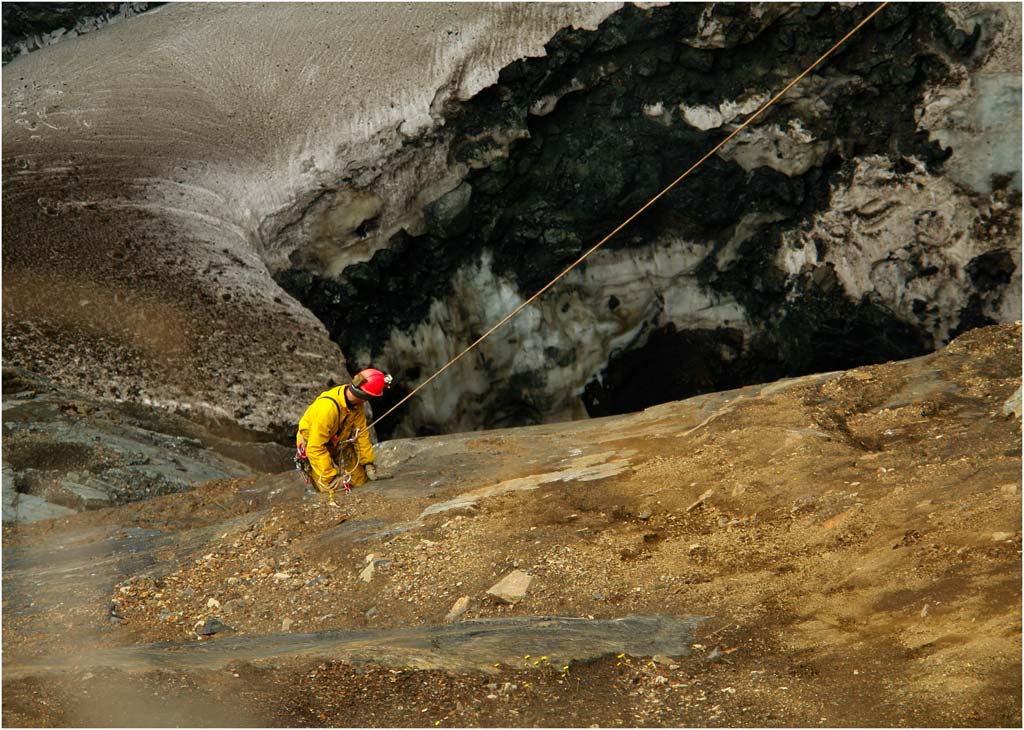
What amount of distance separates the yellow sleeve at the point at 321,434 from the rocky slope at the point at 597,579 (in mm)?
246

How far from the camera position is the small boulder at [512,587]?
5055 millimetres

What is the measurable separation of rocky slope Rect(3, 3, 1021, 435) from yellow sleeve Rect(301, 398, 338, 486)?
2924 millimetres

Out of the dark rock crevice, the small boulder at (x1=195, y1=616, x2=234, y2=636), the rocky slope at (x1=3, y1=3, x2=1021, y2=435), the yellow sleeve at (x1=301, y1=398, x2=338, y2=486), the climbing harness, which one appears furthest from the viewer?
the dark rock crevice

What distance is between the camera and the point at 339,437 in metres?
6.85

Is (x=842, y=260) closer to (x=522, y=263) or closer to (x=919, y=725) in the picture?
(x=522, y=263)

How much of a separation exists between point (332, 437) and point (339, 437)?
0.14 metres

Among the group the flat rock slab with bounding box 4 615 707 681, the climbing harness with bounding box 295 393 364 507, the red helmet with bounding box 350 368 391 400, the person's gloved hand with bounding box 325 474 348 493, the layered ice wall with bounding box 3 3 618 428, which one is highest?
the layered ice wall with bounding box 3 3 618 428

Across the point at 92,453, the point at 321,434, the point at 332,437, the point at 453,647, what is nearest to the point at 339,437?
the point at 332,437

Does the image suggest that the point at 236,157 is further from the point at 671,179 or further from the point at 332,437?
the point at 332,437

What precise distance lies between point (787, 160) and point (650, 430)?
189 inches

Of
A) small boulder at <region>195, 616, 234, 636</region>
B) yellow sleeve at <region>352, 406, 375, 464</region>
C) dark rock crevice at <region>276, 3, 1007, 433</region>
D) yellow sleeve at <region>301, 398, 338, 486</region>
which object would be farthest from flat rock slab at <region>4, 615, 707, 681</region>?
dark rock crevice at <region>276, 3, 1007, 433</region>

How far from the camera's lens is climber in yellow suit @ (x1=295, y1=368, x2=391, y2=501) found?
6535mm

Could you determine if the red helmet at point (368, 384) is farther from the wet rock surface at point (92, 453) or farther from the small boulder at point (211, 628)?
the wet rock surface at point (92, 453)

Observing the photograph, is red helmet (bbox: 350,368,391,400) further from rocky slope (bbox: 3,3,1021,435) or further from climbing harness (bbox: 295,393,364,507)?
rocky slope (bbox: 3,3,1021,435)
